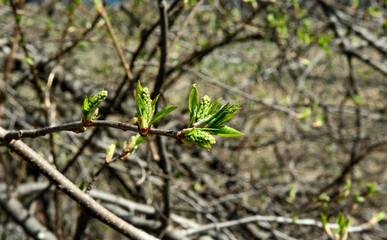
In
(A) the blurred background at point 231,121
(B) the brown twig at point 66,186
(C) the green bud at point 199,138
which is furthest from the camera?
(A) the blurred background at point 231,121

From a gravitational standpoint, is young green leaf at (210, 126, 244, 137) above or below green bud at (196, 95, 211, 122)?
below

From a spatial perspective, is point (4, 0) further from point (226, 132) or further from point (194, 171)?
point (226, 132)

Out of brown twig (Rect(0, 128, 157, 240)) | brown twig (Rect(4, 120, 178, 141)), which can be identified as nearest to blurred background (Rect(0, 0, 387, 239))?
brown twig (Rect(0, 128, 157, 240))

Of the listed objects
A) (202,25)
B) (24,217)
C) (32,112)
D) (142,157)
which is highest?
(202,25)

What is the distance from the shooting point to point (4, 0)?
262 centimetres

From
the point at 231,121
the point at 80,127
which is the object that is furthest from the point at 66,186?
the point at 231,121

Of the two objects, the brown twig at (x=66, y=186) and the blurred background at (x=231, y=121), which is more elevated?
the blurred background at (x=231, y=121)

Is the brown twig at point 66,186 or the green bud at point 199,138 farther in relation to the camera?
the brown twig at point 66,186

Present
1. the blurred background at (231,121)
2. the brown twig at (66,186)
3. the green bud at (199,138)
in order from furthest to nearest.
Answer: the blurred background at (231,121) → the brown twig at (66,186) → the green bud at (199,138)

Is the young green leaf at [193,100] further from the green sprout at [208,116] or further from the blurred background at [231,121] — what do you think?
the blurred background at [231,121]

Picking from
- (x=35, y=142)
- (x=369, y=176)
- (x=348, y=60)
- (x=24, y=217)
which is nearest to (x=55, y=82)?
(x=35, y=142)

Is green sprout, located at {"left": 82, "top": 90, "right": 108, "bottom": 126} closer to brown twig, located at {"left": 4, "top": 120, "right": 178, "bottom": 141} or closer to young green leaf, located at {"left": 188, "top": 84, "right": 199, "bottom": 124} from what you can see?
brown twig, located at {"left": 4, "top": 120, "right": 178, "bottom": 141}

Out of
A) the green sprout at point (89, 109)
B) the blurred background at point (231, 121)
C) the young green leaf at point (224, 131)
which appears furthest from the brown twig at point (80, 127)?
the blurred background at point (231, 121)

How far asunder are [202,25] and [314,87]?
1896mm
